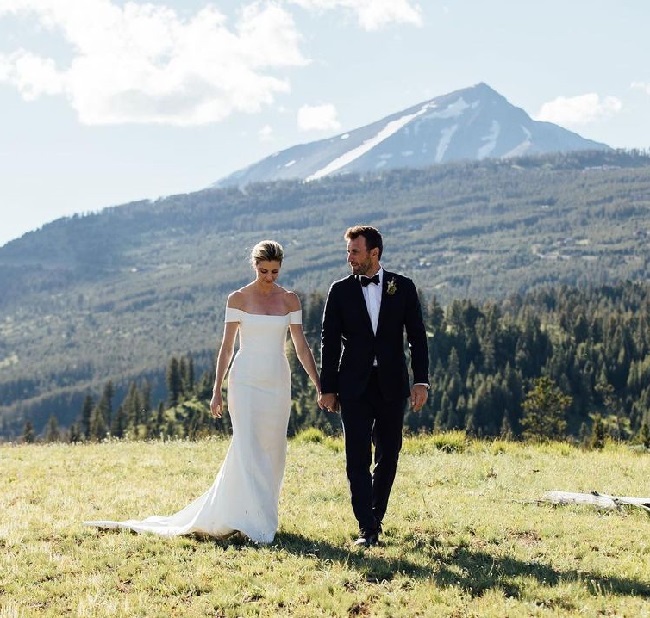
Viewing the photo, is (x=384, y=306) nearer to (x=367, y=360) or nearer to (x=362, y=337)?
(x=362, y=337)

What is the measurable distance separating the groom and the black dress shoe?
11mm

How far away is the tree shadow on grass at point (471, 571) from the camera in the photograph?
762 cm

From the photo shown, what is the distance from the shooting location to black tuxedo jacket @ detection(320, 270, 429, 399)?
30.2 feet

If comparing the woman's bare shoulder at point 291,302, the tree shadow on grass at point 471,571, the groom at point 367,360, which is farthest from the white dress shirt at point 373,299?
the tree shadow on grass at point 471,571

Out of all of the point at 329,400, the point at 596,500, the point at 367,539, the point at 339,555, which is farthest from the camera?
the point at 596,500

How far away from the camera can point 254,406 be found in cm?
997

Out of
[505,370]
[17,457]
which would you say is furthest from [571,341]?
[17,457]

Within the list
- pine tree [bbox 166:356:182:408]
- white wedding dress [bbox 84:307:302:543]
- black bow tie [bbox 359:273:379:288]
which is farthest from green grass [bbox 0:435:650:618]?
pine tree [bbox 166:356:182:408]

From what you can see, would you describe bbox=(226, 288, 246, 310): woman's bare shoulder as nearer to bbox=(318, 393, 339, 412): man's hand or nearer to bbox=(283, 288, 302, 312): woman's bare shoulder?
bbox=(283, 288, 302, 312): woman's bare shoulder

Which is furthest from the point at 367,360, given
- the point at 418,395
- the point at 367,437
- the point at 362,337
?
the point at 367,437

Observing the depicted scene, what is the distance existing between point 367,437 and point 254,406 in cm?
153

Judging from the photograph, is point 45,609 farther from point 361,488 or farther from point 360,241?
point 360,241

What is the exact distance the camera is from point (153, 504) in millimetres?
11789

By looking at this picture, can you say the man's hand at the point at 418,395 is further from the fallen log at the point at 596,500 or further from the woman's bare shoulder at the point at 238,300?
the fallen log at the point at 596,500
